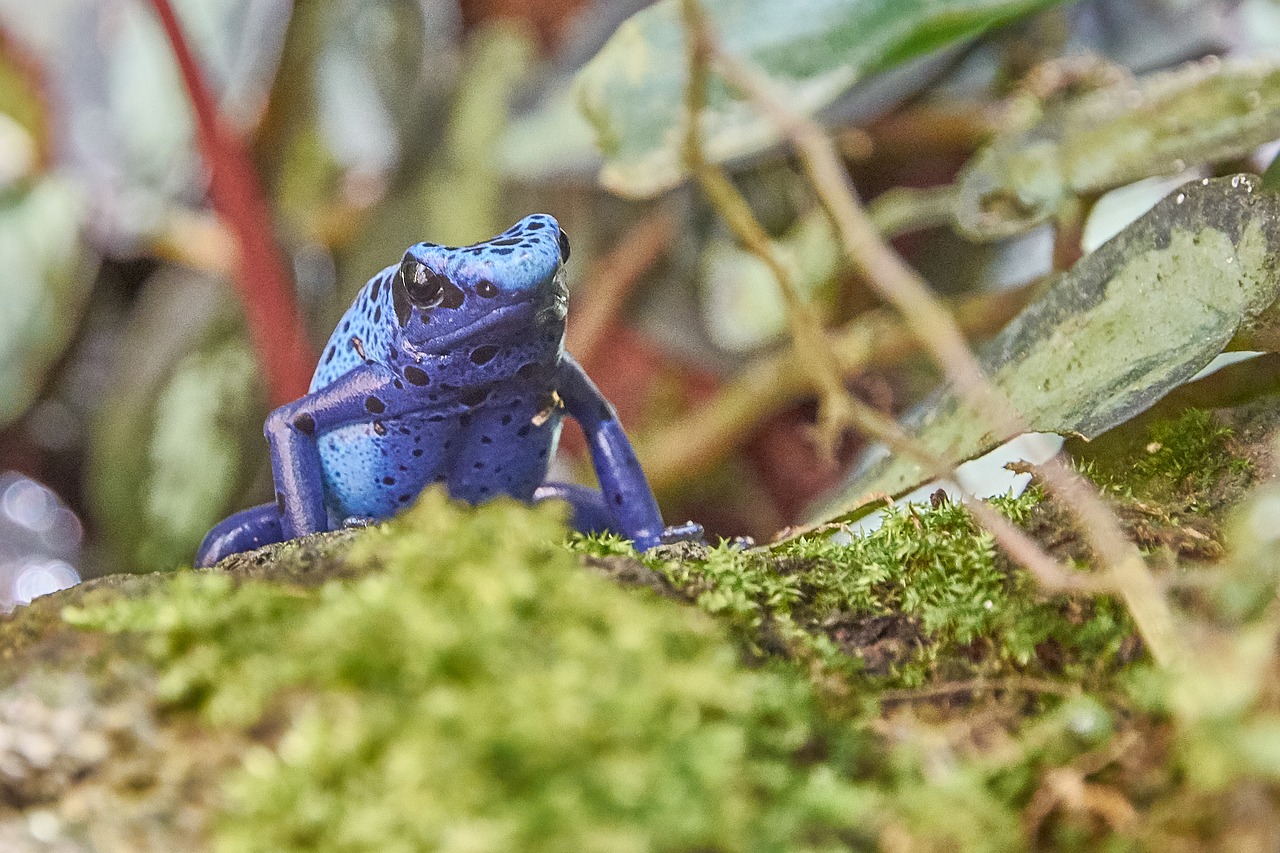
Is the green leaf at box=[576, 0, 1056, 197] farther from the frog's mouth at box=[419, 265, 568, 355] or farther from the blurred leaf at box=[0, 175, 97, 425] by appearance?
the blurred leaf at box=[0, 175, 97, 425]

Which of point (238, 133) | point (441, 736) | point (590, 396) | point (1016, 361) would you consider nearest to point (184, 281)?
point (238, 133)

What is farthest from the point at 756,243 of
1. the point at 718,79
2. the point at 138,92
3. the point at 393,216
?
the point at 138,92

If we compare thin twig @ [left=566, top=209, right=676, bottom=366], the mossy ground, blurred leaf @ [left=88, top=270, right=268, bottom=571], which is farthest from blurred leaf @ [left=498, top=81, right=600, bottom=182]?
the mossy ground

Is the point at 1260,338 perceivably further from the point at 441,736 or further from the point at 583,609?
the point at 441,736

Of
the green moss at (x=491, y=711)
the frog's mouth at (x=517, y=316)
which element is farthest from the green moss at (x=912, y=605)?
the frog's mouth at (x=517, y=316)

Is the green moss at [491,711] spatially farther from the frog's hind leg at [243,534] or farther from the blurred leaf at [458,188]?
the blurred leaf at [458,188]

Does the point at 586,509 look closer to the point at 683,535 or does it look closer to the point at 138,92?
the point at 683,535

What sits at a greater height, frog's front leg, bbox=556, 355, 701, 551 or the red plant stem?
the red plant stem
